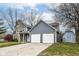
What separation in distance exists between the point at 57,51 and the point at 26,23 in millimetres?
644

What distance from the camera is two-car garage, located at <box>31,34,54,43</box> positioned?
500 cm

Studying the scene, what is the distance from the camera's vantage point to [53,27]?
497 cm

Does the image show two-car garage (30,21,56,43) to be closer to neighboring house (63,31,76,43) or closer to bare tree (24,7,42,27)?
bare tree (24,7,42,27)

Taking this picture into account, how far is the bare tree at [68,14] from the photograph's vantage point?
4.92 meters

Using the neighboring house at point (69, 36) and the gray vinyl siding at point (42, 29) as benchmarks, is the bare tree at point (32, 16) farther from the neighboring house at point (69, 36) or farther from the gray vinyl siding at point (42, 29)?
the neighboring house at point (69, 36)

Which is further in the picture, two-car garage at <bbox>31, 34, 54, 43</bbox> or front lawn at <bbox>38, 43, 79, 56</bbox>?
two-car garage at <bbox>31, 34, 54, 43</bbox>

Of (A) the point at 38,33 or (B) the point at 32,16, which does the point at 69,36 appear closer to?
(A) the point at 38,33

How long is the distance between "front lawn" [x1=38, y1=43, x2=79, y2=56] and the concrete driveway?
80mm

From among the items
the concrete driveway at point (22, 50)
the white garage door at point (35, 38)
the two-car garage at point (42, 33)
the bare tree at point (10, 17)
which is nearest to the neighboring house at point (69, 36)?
the two-car garage at point (42, 33)

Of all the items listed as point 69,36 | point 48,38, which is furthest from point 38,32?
point 69,36

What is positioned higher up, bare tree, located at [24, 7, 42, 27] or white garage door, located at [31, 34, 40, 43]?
bare tree, located at [24, 7, 42, 27]

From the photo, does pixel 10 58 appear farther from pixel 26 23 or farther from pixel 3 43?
pixel 26 23

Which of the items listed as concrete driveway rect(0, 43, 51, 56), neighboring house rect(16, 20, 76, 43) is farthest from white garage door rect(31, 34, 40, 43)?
concrete driveway rect(0, 43, 51, 56)

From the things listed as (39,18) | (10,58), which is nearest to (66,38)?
(39,18)
